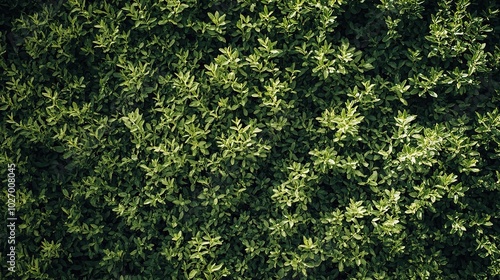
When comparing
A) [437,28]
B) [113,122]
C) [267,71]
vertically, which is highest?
[437,28]

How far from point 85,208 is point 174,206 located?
63 centimetres

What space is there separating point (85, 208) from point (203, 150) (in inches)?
37.7

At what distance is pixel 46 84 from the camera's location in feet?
13.0

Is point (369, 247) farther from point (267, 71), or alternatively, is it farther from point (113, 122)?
point (113, 122)

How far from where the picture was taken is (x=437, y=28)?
366cm

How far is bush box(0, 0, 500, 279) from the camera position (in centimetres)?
372

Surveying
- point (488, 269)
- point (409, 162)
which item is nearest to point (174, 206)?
point (409, 162)

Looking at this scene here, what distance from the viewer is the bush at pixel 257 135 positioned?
3.72m

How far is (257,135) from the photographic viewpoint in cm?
389

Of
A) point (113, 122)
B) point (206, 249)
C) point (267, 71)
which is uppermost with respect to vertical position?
point (267, 71)

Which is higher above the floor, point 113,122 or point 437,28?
point 437,28

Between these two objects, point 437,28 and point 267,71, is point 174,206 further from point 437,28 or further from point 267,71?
point 437,28

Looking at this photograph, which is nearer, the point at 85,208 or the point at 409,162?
the point at 409,162

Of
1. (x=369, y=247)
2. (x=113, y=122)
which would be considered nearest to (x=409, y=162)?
(x=369, y=247)
